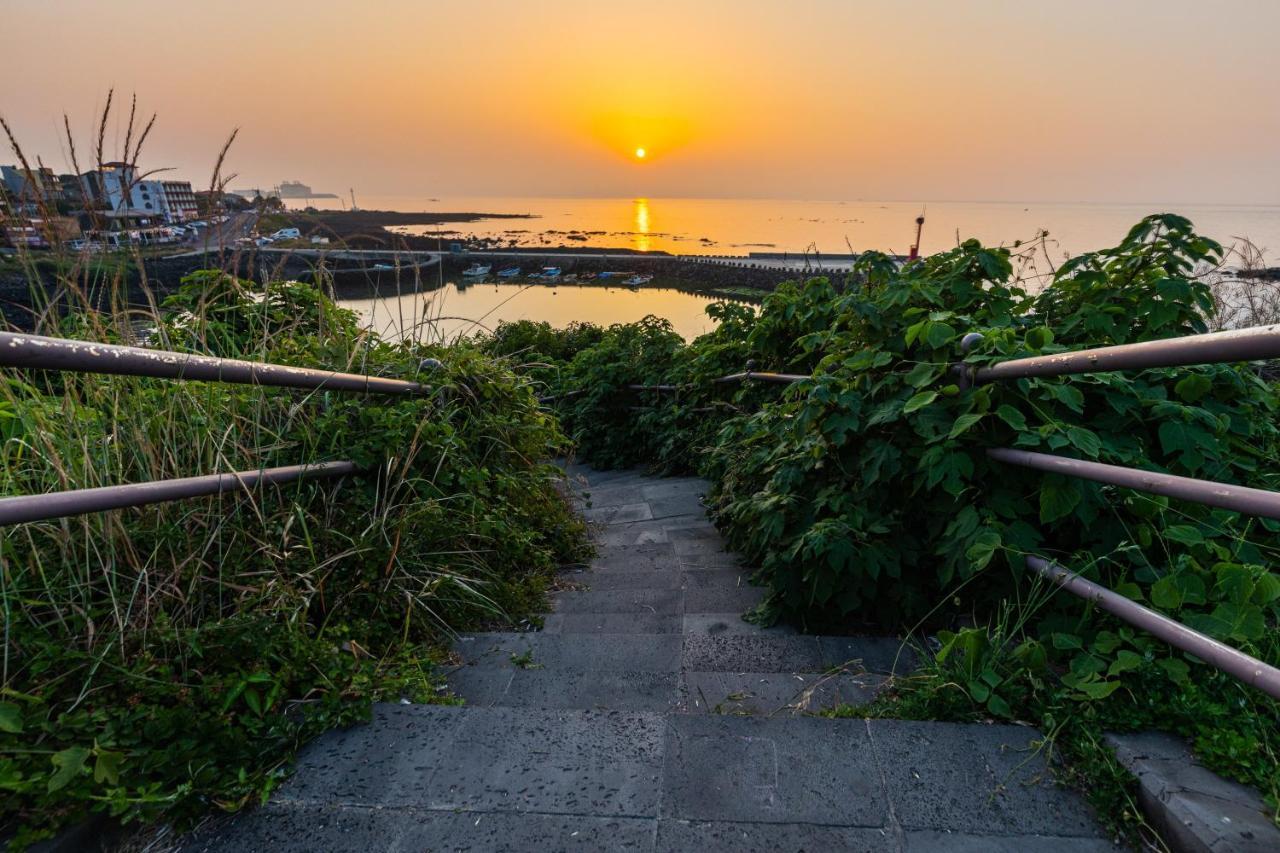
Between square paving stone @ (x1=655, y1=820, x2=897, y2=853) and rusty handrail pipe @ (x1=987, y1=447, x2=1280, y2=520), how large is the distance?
0.90 m

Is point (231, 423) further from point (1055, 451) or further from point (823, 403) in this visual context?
point (1055, 451)

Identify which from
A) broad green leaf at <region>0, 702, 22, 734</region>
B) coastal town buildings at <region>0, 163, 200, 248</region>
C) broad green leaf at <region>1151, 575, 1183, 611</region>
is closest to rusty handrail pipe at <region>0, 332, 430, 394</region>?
broad green leaf at <region>0, 702, 22, 734</region>

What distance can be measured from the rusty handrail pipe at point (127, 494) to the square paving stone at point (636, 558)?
5.59 feet

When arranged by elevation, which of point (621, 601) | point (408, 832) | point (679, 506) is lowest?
point (679, 506)

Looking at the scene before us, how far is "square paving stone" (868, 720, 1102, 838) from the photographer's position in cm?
113

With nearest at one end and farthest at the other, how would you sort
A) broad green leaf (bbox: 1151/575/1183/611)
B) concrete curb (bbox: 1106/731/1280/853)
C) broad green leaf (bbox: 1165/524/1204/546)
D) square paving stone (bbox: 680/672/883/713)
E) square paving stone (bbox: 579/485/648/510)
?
concrete curb (bbox: 1106/731/1280/853) < broad green leaf (bbox: 1151/575/1183/611) < broad green leaf (bbox: 1165/524/1204/546) < square paving stone (bbox: 680/672/883/713) < square paving stone (bbox: 579/485/648/510)

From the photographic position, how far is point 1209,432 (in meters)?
1.65

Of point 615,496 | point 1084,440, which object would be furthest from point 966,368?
point 615,496

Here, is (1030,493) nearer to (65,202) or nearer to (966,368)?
(966,368)

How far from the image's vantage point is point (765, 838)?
1.12 meters

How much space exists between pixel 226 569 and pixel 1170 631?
93.2 inches

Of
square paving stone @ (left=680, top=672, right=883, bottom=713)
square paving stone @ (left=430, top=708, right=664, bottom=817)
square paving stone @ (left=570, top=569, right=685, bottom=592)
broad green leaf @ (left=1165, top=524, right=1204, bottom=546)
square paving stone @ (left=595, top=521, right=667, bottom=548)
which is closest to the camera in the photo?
square paving stone @ (left=430, top=708, right=664, bottom=817)

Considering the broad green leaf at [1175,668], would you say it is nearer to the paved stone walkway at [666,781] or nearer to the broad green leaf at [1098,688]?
the broad green leaf at [1098,688]

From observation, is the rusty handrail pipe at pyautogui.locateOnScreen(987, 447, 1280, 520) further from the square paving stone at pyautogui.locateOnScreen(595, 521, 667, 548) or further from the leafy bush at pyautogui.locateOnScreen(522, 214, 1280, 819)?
the square paving stone at pyautogui.locateOnScreen(595, 521, 667, 548)
